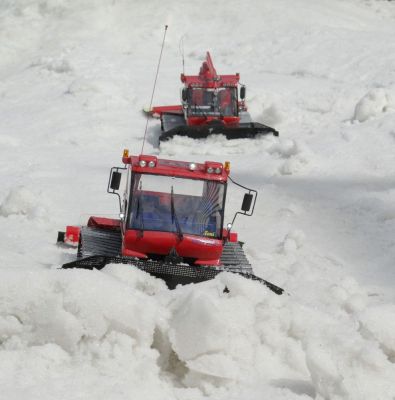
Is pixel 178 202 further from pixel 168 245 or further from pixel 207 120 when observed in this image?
pixel 207 120

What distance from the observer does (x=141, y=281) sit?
705 cm

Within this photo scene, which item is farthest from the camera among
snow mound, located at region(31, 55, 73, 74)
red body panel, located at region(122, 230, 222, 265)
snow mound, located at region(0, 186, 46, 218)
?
snow mound, located at region(31, 55, 73, 74)

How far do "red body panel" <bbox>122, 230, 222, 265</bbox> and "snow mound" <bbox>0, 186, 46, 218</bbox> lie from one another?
299cm

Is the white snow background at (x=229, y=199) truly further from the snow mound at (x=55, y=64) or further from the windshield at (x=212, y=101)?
the windshield at (x=212, y=101)

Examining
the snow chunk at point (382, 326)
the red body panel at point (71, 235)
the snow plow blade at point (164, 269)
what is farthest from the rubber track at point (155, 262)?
the snow chunk at point (382, 326)

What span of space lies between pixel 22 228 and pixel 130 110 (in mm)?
9885

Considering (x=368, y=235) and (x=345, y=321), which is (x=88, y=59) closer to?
(x=368, y=235)

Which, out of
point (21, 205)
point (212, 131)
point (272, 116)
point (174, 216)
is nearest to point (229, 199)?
point (212, 131)

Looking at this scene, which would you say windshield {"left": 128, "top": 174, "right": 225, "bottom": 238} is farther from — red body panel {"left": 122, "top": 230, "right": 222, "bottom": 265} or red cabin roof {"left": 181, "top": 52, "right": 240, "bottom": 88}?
red cabin roof {"left": 181, "top": 52, "right": 240, "bottom": 88}

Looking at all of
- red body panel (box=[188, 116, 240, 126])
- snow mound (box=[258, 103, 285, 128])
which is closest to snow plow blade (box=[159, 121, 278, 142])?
red body panel (box=[188, 116, 240, 126])

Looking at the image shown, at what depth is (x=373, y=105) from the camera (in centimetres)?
1834

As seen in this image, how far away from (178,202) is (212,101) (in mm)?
9349

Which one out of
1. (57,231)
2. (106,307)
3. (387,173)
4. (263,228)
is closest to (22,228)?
(57,231)

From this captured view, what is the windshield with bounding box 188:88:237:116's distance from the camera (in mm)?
18344
